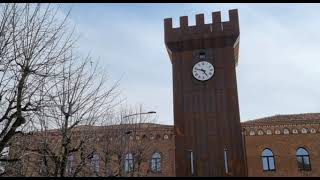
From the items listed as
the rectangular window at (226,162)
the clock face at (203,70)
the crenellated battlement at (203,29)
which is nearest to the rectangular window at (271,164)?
the rectangular window at (226,162)

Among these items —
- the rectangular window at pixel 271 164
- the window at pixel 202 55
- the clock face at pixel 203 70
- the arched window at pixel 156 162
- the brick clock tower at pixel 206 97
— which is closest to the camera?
the brick clock tower at pixel 206 97

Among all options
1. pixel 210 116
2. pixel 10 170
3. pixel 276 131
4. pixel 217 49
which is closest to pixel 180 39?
pixel 217 49

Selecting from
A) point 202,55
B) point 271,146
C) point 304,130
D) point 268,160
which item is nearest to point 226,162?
point 202,55

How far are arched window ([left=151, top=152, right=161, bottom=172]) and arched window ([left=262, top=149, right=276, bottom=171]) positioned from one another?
8.09m

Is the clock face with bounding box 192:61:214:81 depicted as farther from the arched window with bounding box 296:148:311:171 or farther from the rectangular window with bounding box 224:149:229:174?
the arched window with bounding box 296:148:311:171

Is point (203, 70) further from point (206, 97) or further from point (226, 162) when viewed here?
point (226, 162)

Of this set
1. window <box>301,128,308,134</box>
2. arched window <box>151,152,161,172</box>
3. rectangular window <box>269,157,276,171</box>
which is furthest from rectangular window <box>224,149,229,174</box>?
window <box>301,128,308,134</box>

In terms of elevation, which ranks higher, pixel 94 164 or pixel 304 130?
pixel 304 130

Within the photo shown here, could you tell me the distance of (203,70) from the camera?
2467 cm

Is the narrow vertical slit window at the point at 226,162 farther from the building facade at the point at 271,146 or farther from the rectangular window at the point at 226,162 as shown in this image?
the building facade at the point at 271,146

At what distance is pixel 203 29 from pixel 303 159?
13.1 metres

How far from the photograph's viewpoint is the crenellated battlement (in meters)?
24.8

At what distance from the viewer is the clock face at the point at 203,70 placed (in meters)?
24.4

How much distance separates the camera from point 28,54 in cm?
1005
